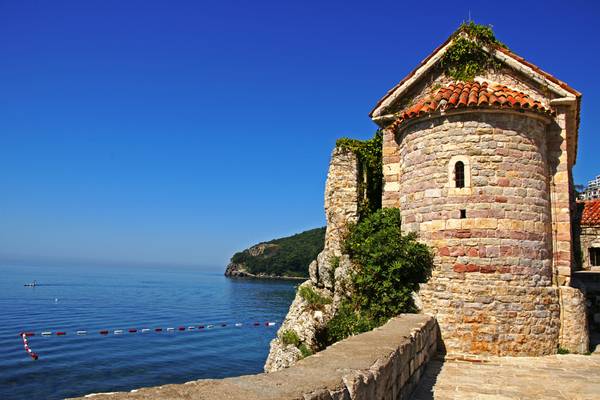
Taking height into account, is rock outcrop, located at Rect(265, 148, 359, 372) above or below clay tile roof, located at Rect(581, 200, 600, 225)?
below

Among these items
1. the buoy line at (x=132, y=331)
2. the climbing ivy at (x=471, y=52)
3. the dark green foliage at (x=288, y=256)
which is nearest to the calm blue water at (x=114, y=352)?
the buoy line at (x=132, y=331)

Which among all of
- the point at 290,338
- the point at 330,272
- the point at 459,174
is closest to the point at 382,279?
the point at 330,272

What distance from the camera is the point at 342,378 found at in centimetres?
396

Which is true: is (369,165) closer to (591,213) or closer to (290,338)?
(290,338)

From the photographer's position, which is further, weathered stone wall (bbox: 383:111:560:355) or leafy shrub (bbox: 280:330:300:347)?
leafy shrub (bbox: 280:330:300:347)

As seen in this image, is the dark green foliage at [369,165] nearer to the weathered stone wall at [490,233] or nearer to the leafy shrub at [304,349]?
the weathered stone wall at [490,233]

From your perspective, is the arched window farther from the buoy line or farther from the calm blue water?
the buoy line

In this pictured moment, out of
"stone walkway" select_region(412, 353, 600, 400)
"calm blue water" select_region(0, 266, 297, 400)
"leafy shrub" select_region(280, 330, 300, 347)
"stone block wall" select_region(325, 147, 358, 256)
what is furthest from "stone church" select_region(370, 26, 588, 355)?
"calm blue water" select_region(0, 266, 297, 400)

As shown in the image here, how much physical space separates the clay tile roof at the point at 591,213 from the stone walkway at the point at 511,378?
19.9 m

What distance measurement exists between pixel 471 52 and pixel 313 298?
24.9 ft

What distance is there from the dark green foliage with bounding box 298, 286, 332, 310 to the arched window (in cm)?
468

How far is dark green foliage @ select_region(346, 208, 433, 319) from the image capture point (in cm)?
999

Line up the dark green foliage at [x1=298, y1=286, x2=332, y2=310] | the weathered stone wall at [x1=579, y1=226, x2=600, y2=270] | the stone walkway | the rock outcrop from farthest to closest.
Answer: the weathered stone wall at [x1=579, y1=226, x2=600, y2=270], the dark green foliage at [x1=298, y1=286, x2=332, y2=310], the rock outcrop, the stone walkway

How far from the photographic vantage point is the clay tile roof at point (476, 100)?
386 inches
